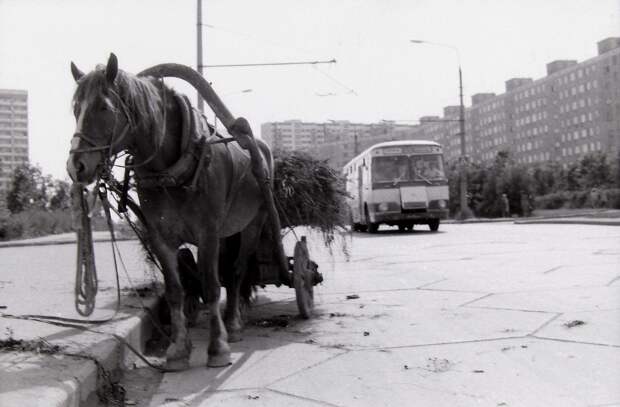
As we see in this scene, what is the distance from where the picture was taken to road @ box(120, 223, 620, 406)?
3252 millimetres

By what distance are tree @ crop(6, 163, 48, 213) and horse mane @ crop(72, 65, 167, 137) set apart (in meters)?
35.4

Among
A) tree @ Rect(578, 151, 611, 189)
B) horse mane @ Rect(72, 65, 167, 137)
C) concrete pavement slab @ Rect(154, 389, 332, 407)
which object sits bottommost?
concrete pavement slab @ Rect(154, 389, 332, 407)

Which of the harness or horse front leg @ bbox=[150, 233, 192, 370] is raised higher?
the harness

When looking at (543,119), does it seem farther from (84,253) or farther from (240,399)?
(84,253)

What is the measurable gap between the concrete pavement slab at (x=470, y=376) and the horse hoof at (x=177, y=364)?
0.74m

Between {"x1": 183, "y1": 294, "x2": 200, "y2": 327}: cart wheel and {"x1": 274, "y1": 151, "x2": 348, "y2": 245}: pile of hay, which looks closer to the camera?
{"x1": 183, "y1": 294, "x2": 200, "y2": 327}: cart wheel

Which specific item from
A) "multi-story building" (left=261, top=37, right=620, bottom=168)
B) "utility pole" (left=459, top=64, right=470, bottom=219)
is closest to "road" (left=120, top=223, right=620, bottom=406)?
"utility pole" (left=459, top=64, right=470, bottom=219)

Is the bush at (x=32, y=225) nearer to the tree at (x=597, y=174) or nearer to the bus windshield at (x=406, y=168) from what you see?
the bus windshield at (x=406, y=168)

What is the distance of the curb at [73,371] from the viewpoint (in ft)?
8.66

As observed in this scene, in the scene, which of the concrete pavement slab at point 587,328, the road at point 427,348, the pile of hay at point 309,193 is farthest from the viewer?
the pile of hay at point 309,193

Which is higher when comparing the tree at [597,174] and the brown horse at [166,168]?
the tree at [597,174]

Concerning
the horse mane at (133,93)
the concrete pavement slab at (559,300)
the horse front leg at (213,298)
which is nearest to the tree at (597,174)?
the concrete pavement slab at (559,300)

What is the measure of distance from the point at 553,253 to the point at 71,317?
8108 mm

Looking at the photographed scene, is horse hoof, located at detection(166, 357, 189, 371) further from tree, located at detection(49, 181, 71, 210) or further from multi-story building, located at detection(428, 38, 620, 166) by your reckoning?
multi-story building, located at detection(428, 38, 620, 166)
